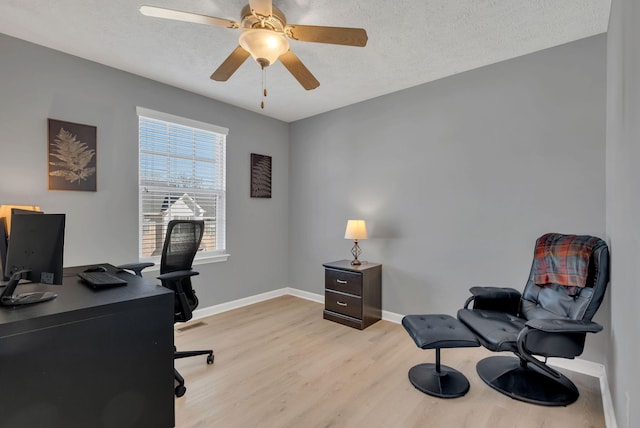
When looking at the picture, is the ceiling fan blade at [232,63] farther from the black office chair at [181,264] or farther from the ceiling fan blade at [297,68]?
the black office chair at [181,264]

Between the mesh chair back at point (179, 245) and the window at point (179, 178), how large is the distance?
113 cm

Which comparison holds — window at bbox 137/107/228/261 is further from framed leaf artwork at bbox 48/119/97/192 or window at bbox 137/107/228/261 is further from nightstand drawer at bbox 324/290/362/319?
nightstand drawer at bbox 324/290/362/319

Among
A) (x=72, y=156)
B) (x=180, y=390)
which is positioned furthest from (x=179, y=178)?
(x=180, y=390)

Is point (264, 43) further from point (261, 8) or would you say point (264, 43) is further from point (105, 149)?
point (105, 149)

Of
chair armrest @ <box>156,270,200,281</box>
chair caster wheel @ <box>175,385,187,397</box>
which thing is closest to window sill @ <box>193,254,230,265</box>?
chair armrest @ <box>156,270,200,281</box>

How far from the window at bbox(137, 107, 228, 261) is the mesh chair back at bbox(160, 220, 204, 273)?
113 cm

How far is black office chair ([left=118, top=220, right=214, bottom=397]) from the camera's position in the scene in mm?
2332

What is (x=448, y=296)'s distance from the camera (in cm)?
320

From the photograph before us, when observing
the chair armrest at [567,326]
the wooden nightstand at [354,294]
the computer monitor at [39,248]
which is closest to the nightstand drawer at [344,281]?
the wooden nightstand at [354,294]

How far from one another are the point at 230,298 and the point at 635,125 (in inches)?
157

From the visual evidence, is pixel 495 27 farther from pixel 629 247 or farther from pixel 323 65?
pixel 629 247

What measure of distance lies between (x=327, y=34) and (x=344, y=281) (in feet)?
8.28

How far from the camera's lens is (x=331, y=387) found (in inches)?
90.3

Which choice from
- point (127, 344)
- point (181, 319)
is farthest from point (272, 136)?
point (127, 344)
